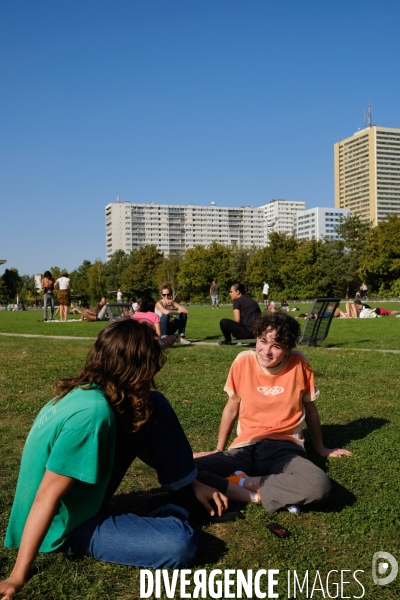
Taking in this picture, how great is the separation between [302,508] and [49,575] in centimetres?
166

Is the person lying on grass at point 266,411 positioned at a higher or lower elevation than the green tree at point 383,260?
lower

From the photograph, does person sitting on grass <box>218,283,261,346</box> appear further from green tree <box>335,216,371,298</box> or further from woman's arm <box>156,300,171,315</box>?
green tree <box>335,216,371,298</box>

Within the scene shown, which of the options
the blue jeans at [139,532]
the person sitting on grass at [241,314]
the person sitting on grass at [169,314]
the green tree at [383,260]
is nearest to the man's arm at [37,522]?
the blue jeans at [139,532]

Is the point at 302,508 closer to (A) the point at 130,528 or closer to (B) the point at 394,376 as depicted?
(A) the point at 130,528

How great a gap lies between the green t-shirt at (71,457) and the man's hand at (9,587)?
1.00ft

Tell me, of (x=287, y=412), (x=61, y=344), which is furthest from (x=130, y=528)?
(x=61, y=344)

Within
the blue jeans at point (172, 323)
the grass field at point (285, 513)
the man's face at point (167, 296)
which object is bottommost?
the grass field at point (285, 513)

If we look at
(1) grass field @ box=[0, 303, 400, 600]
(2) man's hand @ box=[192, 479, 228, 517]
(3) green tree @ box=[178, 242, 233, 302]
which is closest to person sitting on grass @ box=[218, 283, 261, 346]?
(1) grass field @ box=[0, 303, 400, 600]

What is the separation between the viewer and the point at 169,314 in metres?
13.0

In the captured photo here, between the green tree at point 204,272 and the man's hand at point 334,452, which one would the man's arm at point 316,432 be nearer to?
the man's hand at point 334,452

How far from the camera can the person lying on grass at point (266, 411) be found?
13.5ft

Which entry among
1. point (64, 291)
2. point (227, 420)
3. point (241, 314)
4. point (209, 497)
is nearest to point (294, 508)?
point (209, 497)

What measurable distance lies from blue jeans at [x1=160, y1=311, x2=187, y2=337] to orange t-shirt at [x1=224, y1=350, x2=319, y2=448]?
859 cm

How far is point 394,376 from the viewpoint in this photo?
28.2 ft
